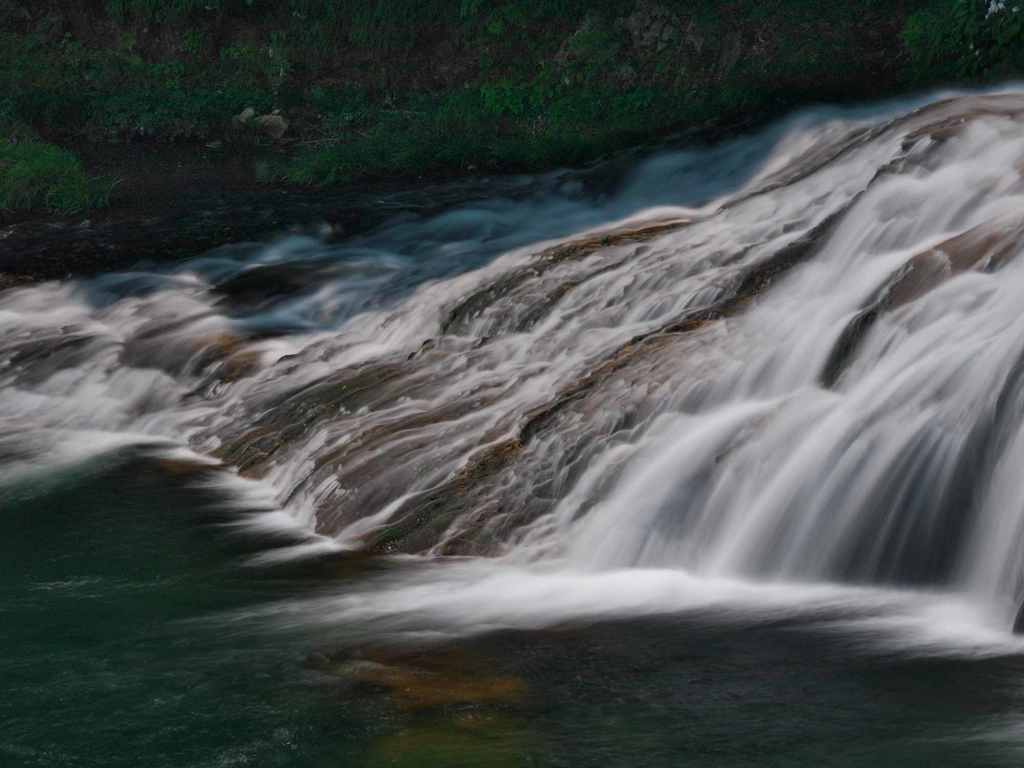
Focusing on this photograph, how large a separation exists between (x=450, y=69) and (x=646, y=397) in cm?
1202

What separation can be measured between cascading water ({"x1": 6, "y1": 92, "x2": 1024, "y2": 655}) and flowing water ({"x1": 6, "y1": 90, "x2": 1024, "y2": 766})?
0.07 feet

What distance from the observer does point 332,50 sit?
62.7ft

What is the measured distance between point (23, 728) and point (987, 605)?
3.10 meters

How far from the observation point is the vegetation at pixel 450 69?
609 inches

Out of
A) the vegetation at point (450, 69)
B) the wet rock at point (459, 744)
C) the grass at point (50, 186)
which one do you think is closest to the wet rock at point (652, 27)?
the vegetation at point (450, 69)

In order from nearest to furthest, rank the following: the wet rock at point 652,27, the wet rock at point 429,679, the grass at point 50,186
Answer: the wet rock at point 429,679 → the grass at point 50,186 → the wet rock at point 652,27

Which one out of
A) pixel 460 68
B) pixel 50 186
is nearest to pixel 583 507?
pixel 50 186

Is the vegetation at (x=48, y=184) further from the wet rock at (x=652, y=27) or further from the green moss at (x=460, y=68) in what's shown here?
the wet rock at (x=652, y=27)

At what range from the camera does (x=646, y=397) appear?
7.02 m

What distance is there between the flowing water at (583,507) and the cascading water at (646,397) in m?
0.02

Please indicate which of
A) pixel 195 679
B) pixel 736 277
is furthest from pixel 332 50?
pixel 195 679

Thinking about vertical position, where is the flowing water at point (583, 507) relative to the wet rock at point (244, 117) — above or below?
below

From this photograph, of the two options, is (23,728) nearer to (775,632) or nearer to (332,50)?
(775,632)

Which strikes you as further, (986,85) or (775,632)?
(986,85)
